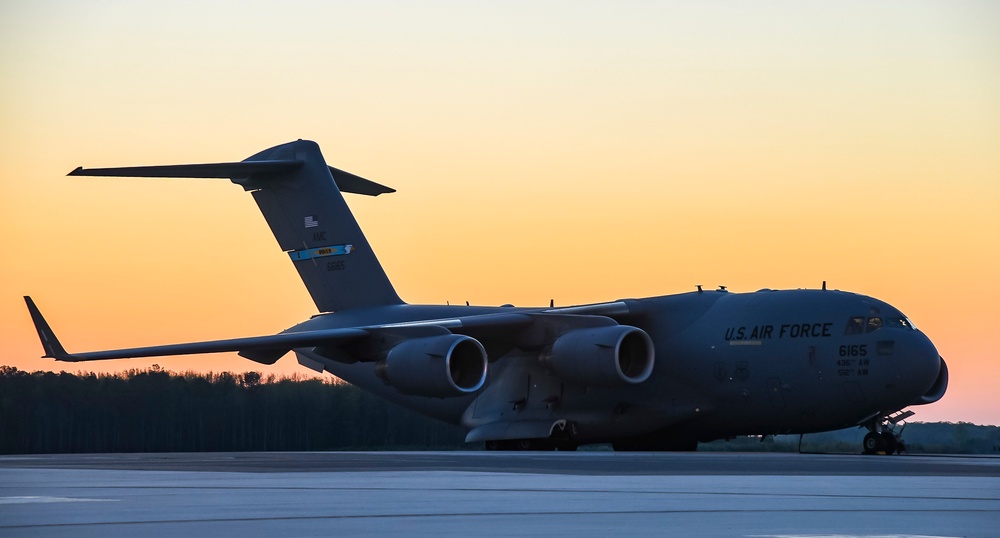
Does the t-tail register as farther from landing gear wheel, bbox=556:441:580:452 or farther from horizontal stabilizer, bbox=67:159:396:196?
landing gear wheel, bbox=556:441:580:452

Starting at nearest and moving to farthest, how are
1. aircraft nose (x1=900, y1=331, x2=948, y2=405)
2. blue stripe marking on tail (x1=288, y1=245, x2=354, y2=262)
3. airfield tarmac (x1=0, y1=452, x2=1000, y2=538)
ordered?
airfield tarmac (x1=0, y1=452, x2=1000, y2=538) < aircraft nose (x1=900, y1=331, x2=948, y2=405) < blue stripe marking on tail (x1=288, y1=245, x2=354, y2=262)

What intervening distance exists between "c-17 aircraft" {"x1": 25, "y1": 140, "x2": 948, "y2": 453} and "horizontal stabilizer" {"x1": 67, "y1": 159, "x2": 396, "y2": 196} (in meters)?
0.05

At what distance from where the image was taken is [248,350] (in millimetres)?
21969

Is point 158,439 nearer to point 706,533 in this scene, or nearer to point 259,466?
point 259,466

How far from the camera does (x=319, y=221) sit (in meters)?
25.7

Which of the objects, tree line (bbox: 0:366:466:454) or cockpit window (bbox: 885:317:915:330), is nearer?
cockpit window (bbox: 885:317:915:330)

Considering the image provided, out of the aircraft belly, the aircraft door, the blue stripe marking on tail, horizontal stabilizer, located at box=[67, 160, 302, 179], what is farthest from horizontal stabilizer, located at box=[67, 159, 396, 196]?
the aircraft door

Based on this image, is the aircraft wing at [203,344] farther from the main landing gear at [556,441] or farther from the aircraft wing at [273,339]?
the main landing gear at [556,441]

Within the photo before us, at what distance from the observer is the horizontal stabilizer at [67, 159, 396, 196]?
23750mm

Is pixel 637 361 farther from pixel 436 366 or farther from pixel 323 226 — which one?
pixel 323 226

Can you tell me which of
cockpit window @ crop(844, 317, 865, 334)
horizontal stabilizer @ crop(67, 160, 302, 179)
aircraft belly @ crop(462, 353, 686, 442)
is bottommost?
aircraft belly @ crop(462, 353, 686, 442)

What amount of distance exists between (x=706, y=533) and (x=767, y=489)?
324 centimetres

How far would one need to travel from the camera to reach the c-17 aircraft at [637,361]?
19.8 m

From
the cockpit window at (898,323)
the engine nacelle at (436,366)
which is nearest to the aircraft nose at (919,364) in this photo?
the cockpit window at (898,323)
